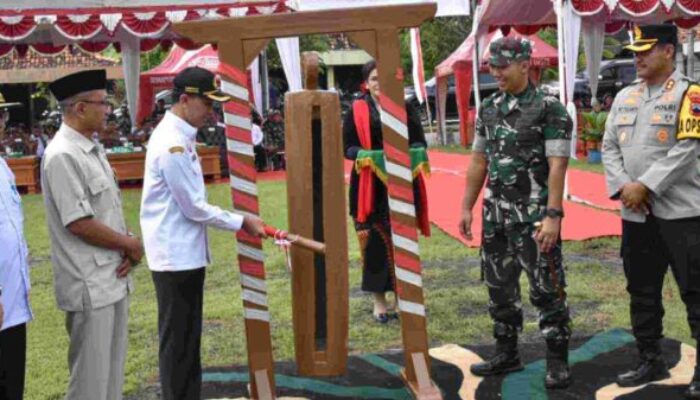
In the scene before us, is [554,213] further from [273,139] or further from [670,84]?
[273,139]

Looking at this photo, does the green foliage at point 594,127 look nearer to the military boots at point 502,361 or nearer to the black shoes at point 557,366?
the military boots at point 502,361

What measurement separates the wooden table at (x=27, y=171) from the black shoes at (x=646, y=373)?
42.6 ft

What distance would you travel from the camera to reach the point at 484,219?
4.75 metres

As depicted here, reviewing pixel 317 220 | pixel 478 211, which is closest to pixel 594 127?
pixel 478 211

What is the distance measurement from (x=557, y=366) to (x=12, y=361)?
2717mm

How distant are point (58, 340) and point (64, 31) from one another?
7.57 meters

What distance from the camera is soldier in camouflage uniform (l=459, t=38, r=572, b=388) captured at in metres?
4.47

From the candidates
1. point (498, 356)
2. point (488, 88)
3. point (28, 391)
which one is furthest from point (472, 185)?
point (488, 88)

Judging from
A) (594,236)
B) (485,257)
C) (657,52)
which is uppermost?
(657,52)

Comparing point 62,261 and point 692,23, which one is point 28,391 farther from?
point 692,23

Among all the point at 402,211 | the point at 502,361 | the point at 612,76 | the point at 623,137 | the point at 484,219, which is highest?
the point at 623,137

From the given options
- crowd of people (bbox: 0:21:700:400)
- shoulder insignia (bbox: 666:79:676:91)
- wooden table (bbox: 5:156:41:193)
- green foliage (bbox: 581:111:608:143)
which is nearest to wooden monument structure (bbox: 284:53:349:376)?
crowd of people (bbox: 0:21:700:400)

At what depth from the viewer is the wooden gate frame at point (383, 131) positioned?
13.8 feet

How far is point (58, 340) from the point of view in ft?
19.7
